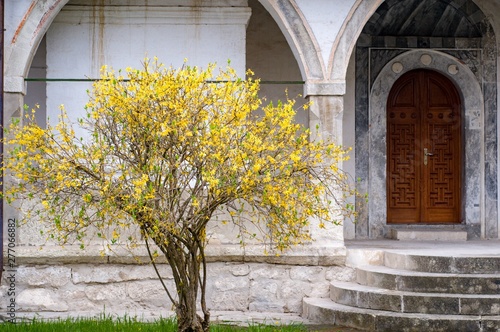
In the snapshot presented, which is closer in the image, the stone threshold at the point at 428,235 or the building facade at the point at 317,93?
the building facade at the point at 317,93

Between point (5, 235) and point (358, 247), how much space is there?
361 centimetres

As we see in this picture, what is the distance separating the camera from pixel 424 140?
40.8 ft

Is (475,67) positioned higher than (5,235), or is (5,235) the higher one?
(475,67)

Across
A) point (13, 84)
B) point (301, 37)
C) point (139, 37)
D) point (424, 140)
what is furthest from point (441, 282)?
point (13, 84)

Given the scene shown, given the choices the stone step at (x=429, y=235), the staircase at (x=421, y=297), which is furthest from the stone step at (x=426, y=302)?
the stone step at (x=429, y=235)

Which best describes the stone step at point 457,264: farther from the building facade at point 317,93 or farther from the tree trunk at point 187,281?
the tree trunk at point 187,281

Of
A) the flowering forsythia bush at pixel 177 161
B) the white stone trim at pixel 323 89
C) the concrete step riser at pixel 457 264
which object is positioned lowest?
the concrete step riser at pixel 457 264

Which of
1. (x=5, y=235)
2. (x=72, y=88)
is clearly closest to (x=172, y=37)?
(x=72, y=88)

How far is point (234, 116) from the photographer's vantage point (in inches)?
282

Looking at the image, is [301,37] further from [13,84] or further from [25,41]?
[13,84]

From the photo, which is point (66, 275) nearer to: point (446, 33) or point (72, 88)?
point (72, 88)

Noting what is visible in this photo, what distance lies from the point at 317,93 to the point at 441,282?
2254 millimetres

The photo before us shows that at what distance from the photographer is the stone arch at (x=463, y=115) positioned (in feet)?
40.1

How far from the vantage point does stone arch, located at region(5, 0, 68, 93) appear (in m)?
9.63
